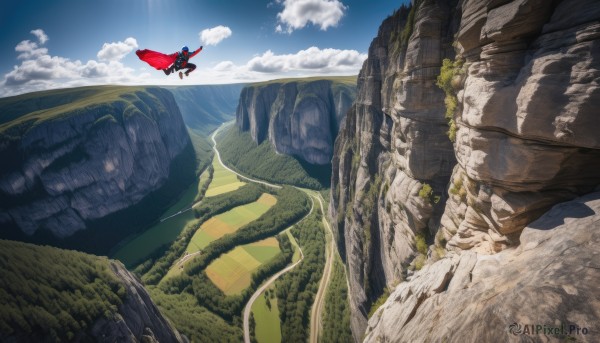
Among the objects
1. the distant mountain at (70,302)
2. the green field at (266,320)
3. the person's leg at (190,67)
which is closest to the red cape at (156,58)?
the person's leg at (190,67)

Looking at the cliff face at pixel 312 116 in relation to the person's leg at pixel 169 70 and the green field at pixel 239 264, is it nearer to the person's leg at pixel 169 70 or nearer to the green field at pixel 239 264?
the green field at pixel 239 264

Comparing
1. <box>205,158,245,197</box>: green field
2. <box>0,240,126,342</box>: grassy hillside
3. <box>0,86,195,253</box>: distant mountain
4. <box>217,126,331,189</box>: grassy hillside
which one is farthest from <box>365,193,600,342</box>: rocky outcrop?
<box>205,158,245,197</box>: green field

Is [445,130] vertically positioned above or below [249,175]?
above

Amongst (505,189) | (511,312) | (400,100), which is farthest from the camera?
(400,100)

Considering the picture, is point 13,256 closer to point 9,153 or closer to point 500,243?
point 500,243

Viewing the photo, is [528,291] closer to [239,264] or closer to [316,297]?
[316,297]

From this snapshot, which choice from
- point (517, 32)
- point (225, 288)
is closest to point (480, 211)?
point (517, 32)
